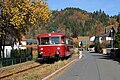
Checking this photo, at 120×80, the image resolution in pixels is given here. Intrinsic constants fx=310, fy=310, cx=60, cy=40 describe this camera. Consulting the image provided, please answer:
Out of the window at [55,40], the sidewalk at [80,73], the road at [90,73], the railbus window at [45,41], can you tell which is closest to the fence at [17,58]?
the railbus window at [45,41]

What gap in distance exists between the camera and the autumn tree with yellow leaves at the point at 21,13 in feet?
81.4

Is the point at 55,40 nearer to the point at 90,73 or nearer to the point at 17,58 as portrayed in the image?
the point at 17,58

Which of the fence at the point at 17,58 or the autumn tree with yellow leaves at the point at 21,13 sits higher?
the autumn tree with yellow leaves at the point at 21,13

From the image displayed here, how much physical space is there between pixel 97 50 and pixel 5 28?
200ft

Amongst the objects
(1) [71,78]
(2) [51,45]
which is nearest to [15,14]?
(2) [51,45]

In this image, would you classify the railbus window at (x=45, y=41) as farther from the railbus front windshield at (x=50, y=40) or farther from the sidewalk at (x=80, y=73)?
the sidewalk at (x=80, y=73)

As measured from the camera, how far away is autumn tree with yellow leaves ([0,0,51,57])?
81.4 ft

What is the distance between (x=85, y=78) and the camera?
1692 centimetres

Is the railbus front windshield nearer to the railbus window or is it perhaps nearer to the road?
the railbus window

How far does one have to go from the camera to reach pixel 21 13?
1029 inches

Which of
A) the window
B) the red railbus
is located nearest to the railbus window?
the red railbus

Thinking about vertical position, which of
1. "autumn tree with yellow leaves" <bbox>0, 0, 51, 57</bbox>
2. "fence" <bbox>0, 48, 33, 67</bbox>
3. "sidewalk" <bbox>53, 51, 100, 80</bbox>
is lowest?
"sidewalk" <bbox>53, 51, 100, 80</bbox>

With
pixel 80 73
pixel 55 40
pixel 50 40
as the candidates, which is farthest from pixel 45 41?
pixel 80 73

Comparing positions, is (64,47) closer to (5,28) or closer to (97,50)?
(5,28)
